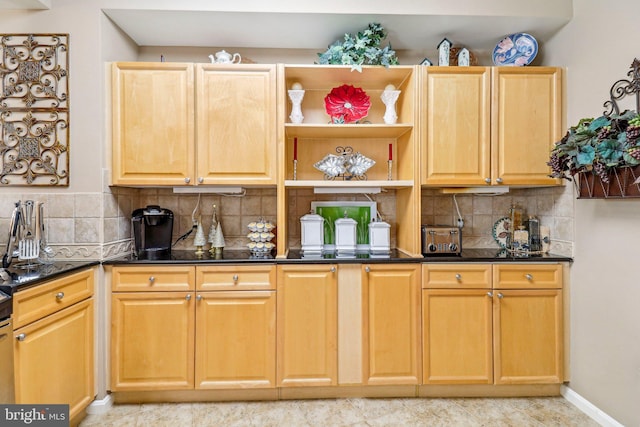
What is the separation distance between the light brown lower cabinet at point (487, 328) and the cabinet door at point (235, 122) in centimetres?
136

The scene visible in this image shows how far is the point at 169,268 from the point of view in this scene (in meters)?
2.07

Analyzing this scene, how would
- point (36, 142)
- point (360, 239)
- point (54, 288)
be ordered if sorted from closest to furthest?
point (54, 288), point (36, 142), point (360, 239)

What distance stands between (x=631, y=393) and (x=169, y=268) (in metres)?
2.72

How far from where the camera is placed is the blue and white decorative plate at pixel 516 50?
2303 millimetres

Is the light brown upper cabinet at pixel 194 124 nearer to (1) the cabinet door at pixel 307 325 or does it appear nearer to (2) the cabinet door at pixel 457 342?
(1) the cabinet door at pixel 307 325

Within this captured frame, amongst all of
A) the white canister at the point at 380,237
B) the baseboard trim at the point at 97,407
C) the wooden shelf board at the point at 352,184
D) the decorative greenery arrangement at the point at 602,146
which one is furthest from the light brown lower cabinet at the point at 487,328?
the baseboard trim at the point at 97,407

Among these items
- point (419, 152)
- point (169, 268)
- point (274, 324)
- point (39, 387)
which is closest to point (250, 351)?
point (274, 324)

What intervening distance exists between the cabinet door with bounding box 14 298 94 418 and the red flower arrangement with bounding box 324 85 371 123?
2010 mm

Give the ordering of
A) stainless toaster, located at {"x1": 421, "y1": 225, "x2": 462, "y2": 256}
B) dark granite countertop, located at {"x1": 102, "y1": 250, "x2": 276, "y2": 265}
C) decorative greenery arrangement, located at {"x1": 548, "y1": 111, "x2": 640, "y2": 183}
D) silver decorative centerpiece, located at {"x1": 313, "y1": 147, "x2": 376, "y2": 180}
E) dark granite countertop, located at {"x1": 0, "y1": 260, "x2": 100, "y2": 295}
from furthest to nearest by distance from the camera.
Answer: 1. silver decorative centerpiece, located at {"x1": 313, "y1": 147, "x2": 376, "y2": 180}
2. stainless toaster, located at {"x1": 421, "y1": 225, "x2": 462, "y2": 256}
3. dark granite countertop, located at {"x1": 102, "y1": 250, "x2": 276, "y2": 265}
4. decorative greenery arrangement, located at {"x1": 548, "y1": 111, "x2": 640, "y2": 183}
5. dark granite countertop, located at {"x1": 0, "y1": 260, "x2": 100, "y2": 295}

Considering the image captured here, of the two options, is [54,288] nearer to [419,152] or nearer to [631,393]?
[419,152]

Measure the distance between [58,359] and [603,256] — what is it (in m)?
3.10

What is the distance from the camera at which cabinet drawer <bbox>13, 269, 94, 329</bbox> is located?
1502 mm

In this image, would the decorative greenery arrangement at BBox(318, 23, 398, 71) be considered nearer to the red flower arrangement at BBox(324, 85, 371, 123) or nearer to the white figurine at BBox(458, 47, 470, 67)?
the red flower arrangement at BBox(324, 85, 371, 123)

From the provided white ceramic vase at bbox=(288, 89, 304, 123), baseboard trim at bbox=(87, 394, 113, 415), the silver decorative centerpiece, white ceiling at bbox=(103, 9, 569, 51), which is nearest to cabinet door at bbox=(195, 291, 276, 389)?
baseboard trim at bbox=(87, 394, 113, 415)
